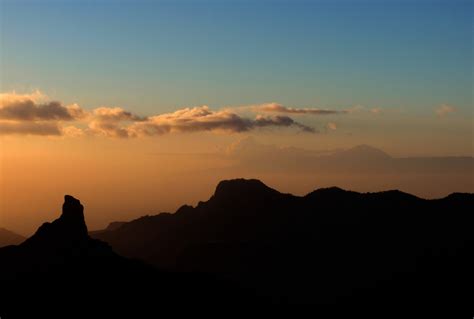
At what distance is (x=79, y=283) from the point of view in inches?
7067

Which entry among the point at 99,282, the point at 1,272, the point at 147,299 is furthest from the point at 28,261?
the point at 147,299

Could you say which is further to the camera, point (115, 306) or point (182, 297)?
point (182, 297)

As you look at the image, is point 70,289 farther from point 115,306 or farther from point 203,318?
point 203,318

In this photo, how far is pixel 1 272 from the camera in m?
182

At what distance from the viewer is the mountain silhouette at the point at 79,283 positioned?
170m

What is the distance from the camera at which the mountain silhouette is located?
17050 cm

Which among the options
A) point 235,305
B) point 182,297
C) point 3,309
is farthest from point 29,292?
point 235,305

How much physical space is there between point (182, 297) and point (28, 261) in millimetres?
42697

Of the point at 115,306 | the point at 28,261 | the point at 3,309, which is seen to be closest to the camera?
the point at 3,309

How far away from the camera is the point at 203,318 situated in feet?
600

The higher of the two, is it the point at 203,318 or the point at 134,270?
the point at 134,270

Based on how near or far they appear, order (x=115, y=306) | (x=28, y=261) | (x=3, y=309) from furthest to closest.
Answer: (x=28, y=261)
(x=115, y=306)
(x=3, y=309)

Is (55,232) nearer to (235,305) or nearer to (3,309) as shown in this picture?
(3,309)

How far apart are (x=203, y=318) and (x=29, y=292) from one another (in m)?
44.7
